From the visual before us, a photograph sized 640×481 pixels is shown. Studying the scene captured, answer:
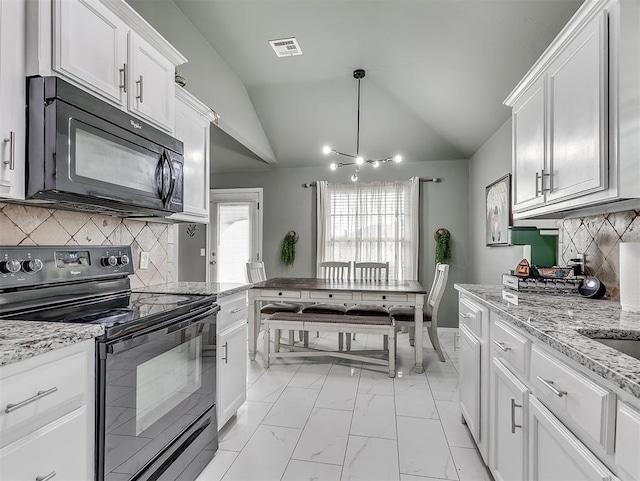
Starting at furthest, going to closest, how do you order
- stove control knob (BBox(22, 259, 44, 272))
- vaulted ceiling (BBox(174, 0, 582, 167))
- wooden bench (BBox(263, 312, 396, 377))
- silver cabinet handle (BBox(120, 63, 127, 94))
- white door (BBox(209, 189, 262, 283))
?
white door (BBox(209, 189, 262, 283)), wooden bench (BBox(263, 312, 396, 377)), vaulted ceiling (BBox(174, 0, 582, 167)), silver cabinet handle (BBox(120, 63, 127, 94)), stove control knob (BBox(22, 259, 44, 272))

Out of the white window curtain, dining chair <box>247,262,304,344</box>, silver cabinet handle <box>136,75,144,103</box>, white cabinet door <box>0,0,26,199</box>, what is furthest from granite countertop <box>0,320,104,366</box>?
the white window curtain

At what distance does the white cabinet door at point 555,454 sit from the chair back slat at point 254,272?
3.22 metres

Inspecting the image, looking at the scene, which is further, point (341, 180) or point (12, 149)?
point (341, 180)

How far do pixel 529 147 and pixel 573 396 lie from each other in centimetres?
150

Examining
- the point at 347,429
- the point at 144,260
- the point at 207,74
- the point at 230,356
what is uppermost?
the point at 207,74

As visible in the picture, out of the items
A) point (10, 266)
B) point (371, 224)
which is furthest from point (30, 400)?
point (371, 224)

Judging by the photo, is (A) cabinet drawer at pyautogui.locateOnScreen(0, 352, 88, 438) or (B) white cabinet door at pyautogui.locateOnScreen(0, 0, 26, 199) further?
(B) white cabinet door at pyautogui.locateOnScreen(0, 0, 26, 199)

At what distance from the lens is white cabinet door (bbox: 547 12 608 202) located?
4.42 feet

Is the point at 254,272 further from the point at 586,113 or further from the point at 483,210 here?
the point at 586,113

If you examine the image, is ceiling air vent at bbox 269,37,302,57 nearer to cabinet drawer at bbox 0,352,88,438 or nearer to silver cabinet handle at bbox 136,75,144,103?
silver cabinet handle at bbox 136,75,144,103

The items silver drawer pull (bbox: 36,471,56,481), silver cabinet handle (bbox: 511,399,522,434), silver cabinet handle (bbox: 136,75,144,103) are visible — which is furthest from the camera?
silver cabinet handle (bbox: 136,75,144,103)

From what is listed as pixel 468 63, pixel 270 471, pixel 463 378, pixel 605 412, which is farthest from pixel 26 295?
pixel 468 63

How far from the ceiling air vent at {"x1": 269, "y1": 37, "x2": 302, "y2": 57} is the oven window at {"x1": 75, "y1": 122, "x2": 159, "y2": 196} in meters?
1.94

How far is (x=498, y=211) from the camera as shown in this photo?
364 centimetres
